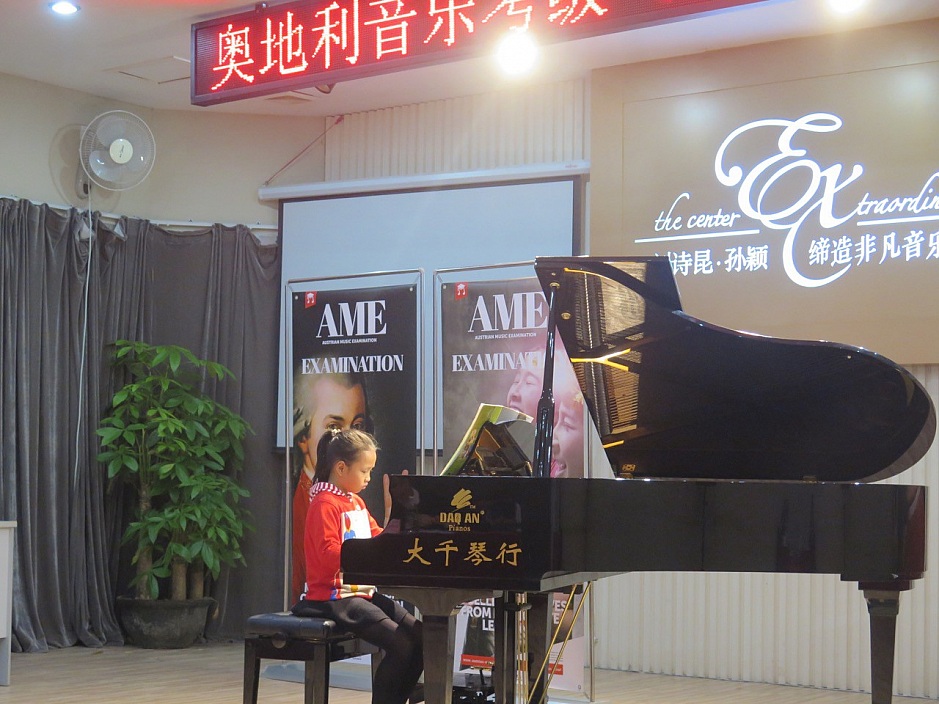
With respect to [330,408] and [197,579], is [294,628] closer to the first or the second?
[330,408]

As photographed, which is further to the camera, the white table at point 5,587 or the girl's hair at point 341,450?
the white table at point 5,587

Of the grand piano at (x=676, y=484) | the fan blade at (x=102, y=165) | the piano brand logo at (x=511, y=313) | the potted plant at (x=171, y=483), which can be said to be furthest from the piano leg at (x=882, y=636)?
the fan blade at (x=102, y=165)

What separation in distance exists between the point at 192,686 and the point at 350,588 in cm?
187

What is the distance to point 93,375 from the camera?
6848 millimetres

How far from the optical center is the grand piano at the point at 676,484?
305 centimetres

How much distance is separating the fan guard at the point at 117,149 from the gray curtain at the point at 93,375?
0.30m

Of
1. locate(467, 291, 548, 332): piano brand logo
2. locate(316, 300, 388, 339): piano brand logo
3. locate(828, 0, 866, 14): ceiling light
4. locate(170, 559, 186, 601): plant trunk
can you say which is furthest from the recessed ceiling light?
locate(828, 0, 866, 14): ceiling light

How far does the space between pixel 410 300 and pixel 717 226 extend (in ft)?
5.68

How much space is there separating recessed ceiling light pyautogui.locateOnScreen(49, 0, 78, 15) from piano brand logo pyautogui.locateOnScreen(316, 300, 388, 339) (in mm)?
1837

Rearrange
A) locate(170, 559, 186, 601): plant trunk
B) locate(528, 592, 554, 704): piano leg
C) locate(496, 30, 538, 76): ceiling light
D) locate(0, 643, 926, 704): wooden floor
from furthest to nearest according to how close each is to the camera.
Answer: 1. locate(170, 559, 186, 601): plant trunk
2. locate(496, 30, 538, 76): ceiling light
3. locate(0, 643, 926, 704): wooden floor
4. locate(528, 592, 554, 704): piano leg

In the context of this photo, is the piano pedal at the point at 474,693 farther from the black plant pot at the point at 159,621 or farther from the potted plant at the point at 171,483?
the black plant pot at the point at 159,621

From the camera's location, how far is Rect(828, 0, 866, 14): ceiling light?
532cm

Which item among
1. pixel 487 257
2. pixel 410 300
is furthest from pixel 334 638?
pixel 487 257

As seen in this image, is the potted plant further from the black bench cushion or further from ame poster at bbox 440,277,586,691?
the black bench cushion
